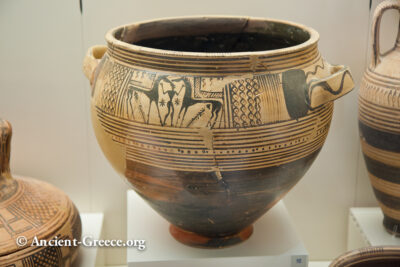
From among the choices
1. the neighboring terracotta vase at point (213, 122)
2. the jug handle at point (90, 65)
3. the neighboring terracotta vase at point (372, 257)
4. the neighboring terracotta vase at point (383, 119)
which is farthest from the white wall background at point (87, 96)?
the neighboring terracotta vase at point (372, 257)

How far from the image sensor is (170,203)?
96 cm

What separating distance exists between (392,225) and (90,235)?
0.71m

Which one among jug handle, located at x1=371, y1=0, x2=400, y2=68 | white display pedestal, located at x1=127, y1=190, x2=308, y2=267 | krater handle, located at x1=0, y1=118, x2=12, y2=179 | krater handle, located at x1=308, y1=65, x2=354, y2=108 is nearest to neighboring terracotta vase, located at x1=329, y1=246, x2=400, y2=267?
white display pedestal, located at x1=127, y1=190, x2=308, y2=267

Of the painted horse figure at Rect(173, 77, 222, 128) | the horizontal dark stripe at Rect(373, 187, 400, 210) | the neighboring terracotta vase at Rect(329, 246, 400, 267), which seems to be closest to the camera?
the painted horse figure at Rect(173, 77, 222, 128)

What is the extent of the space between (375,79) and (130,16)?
57 centimetres

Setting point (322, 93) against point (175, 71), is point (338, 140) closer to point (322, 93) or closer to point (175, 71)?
point (322, 93)

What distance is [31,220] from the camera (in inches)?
44.3

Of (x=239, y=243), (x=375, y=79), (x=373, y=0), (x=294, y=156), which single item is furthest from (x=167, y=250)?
(x=373, y=0)

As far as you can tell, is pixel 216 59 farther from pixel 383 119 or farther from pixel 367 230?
pixel 367 230

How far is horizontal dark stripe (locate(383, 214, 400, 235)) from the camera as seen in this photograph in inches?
51.5

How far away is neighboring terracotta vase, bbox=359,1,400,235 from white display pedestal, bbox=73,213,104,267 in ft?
2.15

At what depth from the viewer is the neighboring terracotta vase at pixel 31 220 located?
1.08m

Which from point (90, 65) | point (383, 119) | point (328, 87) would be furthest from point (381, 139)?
point (90, 65)

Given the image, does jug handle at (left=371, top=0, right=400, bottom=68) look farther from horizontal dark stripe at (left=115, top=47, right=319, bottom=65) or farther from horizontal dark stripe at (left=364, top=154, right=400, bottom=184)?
horizontal dark stripe at (left=115, top=47, right=319, bottom=65)
